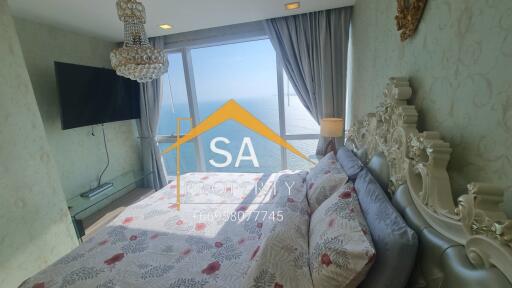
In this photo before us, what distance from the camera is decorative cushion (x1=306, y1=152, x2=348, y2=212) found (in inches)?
61.4

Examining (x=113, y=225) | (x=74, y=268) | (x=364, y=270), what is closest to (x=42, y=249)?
(x=113, y=225)

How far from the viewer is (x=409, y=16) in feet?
3.70

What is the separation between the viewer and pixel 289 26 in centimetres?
295

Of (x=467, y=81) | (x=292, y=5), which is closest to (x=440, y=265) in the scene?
(x=467, y=81)

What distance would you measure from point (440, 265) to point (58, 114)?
364 centimetres

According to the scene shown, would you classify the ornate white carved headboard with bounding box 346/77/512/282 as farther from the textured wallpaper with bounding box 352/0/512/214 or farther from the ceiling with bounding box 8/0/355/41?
the ceiling with bounding box 8/0/355/41

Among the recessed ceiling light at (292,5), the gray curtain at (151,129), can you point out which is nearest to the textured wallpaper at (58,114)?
the gray curtain at (151,129)

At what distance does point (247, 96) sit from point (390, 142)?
2698 mm

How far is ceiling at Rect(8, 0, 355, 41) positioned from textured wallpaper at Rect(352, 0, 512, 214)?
5.85ft

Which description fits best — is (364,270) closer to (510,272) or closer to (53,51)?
(510,272)

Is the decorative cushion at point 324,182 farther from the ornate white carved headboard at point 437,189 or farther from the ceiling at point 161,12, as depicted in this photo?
the ceiling at point 161,12

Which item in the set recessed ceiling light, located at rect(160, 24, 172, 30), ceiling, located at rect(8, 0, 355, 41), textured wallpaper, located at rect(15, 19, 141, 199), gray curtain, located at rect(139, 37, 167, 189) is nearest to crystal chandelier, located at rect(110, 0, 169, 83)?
ceiling, located at rect(8, 0, 355, 41)

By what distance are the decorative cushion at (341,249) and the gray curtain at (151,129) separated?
3258mm

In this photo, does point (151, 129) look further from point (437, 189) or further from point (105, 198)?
point (437, 189)
